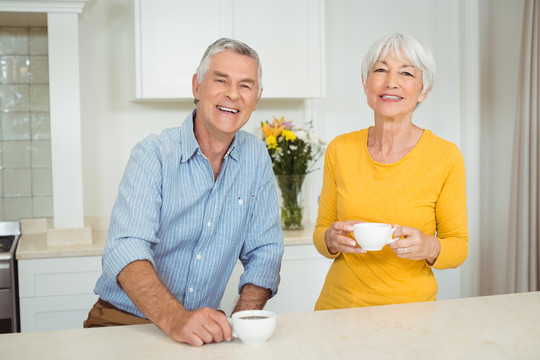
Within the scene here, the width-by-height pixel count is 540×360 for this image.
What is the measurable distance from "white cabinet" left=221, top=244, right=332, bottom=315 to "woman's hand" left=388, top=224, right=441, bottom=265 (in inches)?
54.7

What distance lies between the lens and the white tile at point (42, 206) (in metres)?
3.21

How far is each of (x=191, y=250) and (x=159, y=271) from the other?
0.36 ft

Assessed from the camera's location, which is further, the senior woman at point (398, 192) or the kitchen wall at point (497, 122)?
the kitchen wall at point (497, 122)

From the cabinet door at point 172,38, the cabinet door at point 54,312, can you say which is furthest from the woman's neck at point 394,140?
the cabinet door at point 54,312

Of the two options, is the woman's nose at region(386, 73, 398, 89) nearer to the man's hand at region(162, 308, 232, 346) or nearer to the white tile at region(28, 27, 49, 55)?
the man's hand at region(162, 308, 232, 346)

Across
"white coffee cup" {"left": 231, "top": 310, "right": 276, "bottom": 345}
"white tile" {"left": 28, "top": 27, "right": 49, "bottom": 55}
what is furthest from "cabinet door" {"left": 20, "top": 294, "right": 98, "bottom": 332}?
"white coffee cup" {"left": 231, "top": 310, "right": 276, "bottom": 345}

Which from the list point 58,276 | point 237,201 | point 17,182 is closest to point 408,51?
point 237,201

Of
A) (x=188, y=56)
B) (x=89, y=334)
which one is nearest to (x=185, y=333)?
(x=89, y=334)

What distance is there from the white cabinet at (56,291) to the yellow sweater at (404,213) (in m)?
1.36

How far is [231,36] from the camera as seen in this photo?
3010mm

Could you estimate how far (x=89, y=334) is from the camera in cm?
124

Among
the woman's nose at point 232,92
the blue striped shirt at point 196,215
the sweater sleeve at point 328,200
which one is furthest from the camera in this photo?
the sweater sleeve at point 328,200

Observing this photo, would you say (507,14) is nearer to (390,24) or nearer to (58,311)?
(390,24)

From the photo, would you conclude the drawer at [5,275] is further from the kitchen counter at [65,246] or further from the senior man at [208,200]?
the senior man at [208,200]
